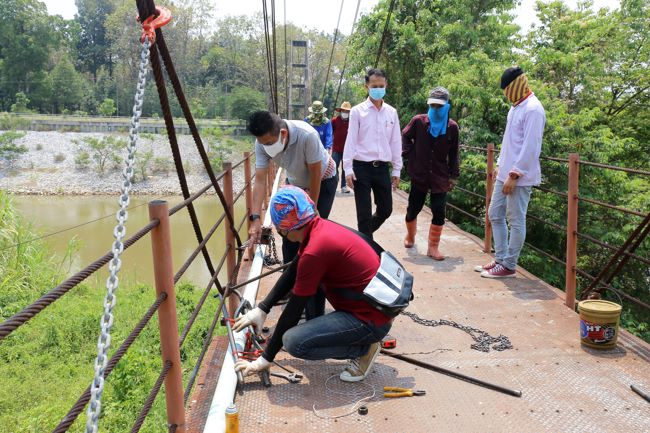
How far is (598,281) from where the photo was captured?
3949mm

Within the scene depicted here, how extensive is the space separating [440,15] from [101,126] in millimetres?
33219

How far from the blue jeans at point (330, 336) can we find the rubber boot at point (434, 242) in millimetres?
2458

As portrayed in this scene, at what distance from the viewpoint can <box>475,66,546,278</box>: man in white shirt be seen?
424 centimetres

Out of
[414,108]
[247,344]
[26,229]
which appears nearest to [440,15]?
[414,108]

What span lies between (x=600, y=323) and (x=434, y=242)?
83.9 inches

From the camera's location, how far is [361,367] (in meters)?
3.03

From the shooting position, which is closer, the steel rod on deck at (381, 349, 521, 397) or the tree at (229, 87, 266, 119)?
the steel rod on deck at (381, 349, 521, 397)

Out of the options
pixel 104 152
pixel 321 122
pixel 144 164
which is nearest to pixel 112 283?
pixel 321 122

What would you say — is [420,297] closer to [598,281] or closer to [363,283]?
[598,281]

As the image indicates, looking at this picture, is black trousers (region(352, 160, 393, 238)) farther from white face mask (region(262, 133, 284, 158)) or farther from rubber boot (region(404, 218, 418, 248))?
white face mask (region(262, 133, 284, 158))

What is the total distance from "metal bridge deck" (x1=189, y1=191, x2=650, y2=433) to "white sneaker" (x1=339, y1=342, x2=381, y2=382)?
0.16ft

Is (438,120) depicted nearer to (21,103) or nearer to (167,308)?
(167,308)

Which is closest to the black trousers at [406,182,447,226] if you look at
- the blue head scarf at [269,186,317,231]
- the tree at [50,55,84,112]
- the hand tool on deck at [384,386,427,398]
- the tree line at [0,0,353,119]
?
the hand tool on deck at [384,386,427,398]

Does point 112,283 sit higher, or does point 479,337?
point 112,283
